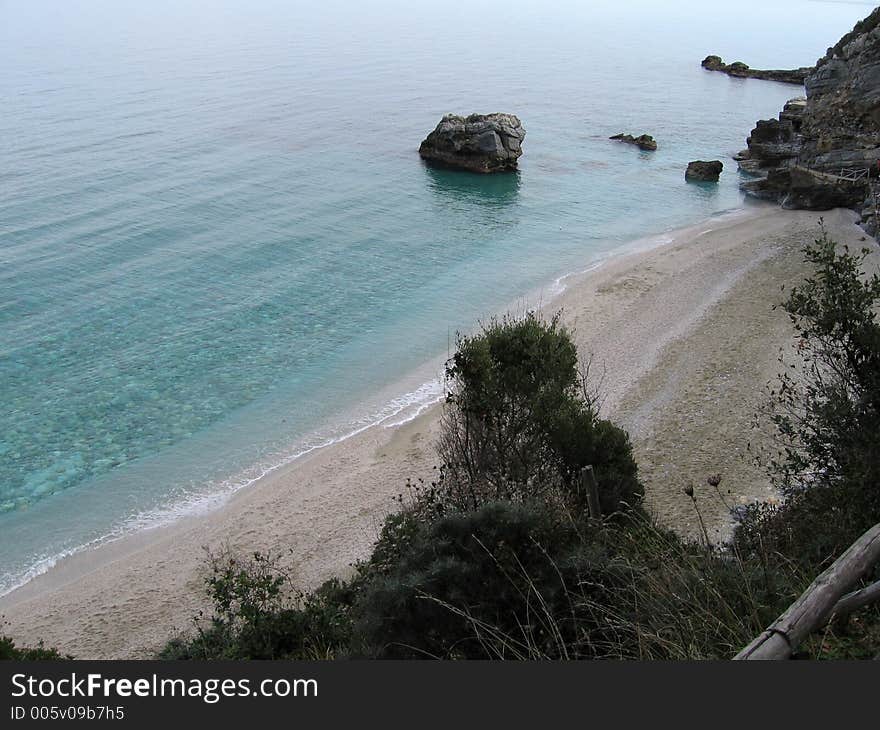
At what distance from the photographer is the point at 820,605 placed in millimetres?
6832

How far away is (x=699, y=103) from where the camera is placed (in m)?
88.2

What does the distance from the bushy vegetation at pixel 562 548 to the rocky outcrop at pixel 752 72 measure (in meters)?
97.1

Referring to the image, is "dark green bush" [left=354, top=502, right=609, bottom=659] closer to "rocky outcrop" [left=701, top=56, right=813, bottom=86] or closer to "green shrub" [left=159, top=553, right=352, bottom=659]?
"green shrub" [left=159, top=553, right=352, bottom=659]

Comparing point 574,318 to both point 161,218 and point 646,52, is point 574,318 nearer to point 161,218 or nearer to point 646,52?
point 161,218

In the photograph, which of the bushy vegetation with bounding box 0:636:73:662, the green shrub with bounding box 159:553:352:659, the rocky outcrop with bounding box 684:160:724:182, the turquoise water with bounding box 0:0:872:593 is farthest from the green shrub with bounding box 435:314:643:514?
the rocky outcrop with bounding box 684:160:724:182

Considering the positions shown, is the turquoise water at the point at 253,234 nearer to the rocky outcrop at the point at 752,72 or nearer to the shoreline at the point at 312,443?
the shoreline at the point at 312,443

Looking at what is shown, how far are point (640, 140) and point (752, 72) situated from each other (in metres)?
48.9

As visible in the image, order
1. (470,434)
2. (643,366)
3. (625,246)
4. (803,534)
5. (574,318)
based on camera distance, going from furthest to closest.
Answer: (625,246), (574,318), (643,366), (470,434), (803,534)

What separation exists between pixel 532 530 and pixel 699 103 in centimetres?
8600

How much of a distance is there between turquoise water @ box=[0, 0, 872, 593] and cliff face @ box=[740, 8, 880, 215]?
351 cm

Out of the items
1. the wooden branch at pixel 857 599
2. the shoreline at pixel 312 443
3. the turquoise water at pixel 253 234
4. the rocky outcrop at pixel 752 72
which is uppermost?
the rocky outcrop at pixel 752 72

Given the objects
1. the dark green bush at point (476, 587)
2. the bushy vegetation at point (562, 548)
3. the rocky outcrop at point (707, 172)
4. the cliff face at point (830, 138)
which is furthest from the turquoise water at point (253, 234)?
the dark green bush at point (476, 587)

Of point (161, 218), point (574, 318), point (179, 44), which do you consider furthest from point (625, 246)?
point (179, 44)

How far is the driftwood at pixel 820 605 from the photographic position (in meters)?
6.45
